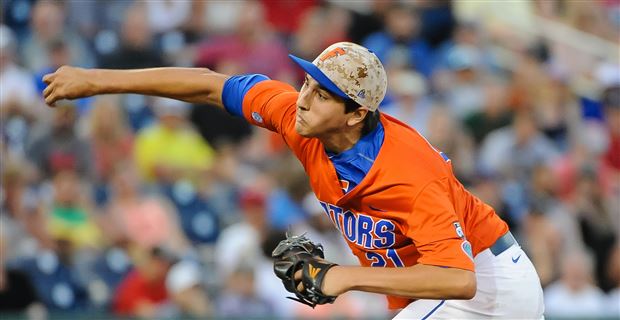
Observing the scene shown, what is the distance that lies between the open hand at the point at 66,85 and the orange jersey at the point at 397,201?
700 millimetres

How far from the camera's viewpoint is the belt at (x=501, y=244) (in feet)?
16.4

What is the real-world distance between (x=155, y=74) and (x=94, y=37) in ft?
18.1

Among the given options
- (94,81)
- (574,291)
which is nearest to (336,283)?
(94,81)

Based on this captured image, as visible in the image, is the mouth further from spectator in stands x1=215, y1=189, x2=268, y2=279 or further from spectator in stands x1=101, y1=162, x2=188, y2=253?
spectator in stands x1=101, y1=162, x2=188, y2=253

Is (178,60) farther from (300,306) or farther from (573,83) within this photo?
(573,83)

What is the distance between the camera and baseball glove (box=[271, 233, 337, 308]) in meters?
4.36

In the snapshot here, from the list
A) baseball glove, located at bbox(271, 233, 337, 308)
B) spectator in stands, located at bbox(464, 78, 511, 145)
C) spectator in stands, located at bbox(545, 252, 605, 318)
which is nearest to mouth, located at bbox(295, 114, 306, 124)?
baseball glove, located at bbox(271, 233, 337, 308)

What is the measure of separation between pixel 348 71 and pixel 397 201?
1.82 feet

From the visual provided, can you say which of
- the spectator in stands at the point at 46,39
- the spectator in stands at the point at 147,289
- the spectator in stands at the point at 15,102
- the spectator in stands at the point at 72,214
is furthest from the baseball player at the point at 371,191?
the spectator in stands at the point at 46,39

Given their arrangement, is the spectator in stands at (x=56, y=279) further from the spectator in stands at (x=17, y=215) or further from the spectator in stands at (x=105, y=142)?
the spectator in stands at (x=105, y=142)

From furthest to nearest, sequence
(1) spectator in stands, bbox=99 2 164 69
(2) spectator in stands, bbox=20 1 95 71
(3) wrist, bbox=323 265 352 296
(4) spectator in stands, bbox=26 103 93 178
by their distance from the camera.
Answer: (1) spectator in stands, bbox=99 2 164 69
(2) spectator in stands, bbox=20 1 95 71
(4) spectator in stands, bbox=26 103 93 178
(3) wrist, bbox=323 265 352 296

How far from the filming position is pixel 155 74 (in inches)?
192

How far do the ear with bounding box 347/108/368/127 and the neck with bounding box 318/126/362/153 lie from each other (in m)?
0.07

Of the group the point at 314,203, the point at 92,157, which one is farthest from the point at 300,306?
the point at 92,157
